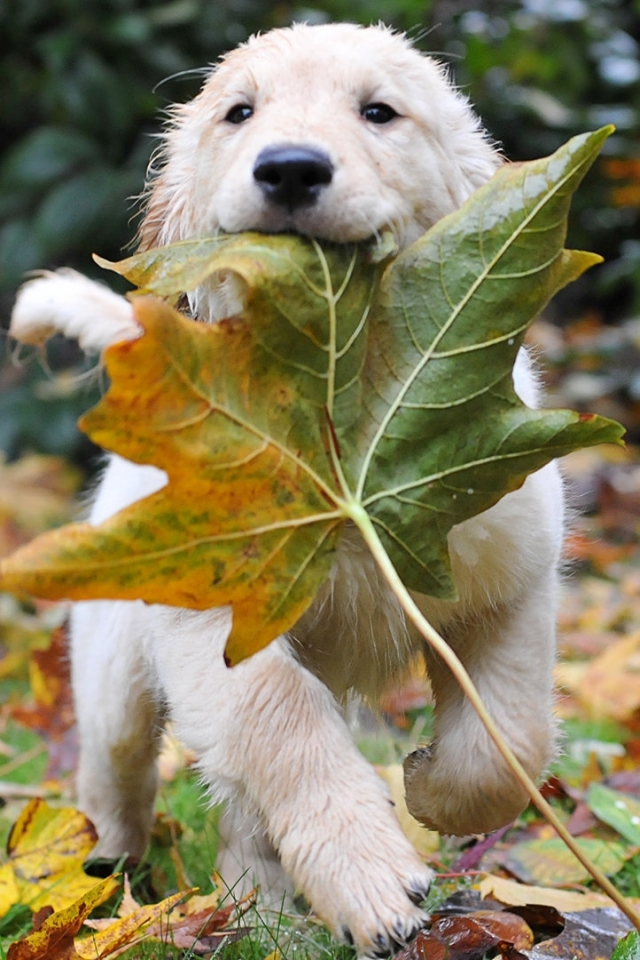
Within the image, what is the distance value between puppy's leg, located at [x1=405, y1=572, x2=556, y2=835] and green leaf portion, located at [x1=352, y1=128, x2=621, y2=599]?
538 millimetres

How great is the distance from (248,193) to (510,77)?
7117 mm

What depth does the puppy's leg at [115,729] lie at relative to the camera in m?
3.05

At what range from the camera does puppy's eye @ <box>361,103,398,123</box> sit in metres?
2.26

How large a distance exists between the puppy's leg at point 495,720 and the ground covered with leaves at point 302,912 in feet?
0.63

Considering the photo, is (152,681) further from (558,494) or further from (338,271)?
(338,271)

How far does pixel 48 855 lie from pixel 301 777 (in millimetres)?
976

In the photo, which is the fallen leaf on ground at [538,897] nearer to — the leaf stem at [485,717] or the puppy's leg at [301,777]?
the puppy's leg at [301,777]

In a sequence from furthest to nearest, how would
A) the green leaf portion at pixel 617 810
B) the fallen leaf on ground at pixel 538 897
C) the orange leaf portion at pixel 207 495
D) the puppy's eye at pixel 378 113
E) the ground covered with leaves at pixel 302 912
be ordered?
1. the green leaf portion at pixel 617 810
2. the fallen leaf on ground at pixel 538 897
3. the puppy's eye at pixel 378 113
4. the ground covered with leaves at pixel 302 912
5. the orange leaf portion at pixel 207 495

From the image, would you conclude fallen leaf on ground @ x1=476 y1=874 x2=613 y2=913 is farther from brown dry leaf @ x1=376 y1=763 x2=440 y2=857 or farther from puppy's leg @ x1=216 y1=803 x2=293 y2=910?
puppy's leg @ x1=216 y1=803 x2=293 y2=910

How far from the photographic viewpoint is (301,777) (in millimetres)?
1930

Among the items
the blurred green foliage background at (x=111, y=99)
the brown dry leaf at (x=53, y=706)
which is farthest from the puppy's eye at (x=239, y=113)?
the blurred green foliage background at (x=111, y=99)

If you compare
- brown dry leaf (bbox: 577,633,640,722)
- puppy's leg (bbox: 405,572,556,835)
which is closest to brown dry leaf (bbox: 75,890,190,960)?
puppy's leg (bbox: 405,572,556,835)

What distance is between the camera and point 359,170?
195 centimetres

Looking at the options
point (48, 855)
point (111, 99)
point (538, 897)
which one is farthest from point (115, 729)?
point (111, 99)
